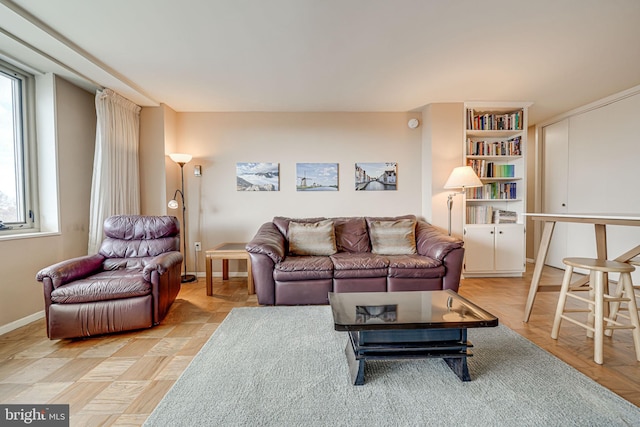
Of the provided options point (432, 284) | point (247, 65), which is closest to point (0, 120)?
point (247, 65)

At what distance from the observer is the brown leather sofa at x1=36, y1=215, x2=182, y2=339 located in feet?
6.57

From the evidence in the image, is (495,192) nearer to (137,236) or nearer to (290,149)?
(290,149)

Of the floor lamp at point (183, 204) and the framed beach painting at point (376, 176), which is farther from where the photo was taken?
the framed beach painting at point (376, 176)

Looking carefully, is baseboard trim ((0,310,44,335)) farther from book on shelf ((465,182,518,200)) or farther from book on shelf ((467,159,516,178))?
book on shelf ((467,159,516,178))


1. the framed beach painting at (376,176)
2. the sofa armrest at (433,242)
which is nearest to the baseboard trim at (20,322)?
the framed beach painting at (376,176)

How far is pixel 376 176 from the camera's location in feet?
12.7

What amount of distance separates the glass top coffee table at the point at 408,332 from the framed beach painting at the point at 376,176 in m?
2.42

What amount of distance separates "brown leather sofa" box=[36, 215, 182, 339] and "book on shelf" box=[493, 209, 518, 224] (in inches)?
161

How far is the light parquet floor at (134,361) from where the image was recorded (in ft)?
4.61

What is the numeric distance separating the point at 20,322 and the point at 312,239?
9.13 feet

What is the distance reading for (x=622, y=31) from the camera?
2094 mm

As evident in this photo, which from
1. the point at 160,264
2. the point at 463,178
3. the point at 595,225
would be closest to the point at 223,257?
the point at 160,264

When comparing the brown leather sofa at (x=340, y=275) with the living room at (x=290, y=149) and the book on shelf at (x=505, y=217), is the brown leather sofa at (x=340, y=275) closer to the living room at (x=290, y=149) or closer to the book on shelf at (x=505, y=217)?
the living room at (x=290, y=149)

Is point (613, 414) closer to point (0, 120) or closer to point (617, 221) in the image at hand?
point (617, 221)
